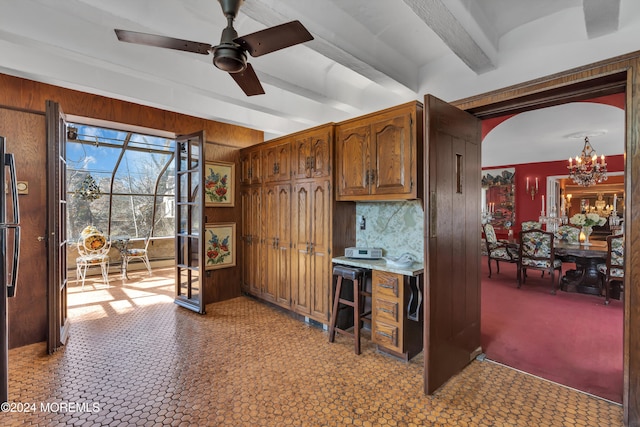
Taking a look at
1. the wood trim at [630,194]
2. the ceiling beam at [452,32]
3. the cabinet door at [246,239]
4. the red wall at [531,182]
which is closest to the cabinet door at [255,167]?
the cabinet door at [246,239]

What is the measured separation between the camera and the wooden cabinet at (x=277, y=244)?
3881mm

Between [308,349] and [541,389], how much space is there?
1982mm

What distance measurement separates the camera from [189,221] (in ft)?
13.9

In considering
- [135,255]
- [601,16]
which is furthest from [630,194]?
[135,255]

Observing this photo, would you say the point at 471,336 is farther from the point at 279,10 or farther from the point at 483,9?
the point at 279,10

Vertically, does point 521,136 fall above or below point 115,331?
above

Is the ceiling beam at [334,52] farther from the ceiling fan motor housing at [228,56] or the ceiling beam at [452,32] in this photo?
the ceiling beam at [452,32]

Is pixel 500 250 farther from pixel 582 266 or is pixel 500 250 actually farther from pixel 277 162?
pixel 277 162

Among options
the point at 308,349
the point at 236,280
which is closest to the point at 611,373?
the point at 308,349

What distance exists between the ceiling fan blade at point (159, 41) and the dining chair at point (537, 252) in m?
5.67

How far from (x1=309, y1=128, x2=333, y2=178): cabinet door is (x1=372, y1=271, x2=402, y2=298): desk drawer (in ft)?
4.10

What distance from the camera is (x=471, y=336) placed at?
2.79 m

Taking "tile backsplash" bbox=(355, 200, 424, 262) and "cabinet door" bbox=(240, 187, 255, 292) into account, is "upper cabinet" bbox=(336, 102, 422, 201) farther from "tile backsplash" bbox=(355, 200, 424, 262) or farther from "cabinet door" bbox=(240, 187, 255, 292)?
"cabinet door" bbox=(240, 187, 255, 292)


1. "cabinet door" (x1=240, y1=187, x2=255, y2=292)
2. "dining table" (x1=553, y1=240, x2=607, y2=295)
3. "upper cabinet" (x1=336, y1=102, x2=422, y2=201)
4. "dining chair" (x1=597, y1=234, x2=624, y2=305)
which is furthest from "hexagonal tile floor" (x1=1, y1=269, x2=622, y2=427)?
"dining table" (x1=553, y1=240, x2=607, y2=295)
